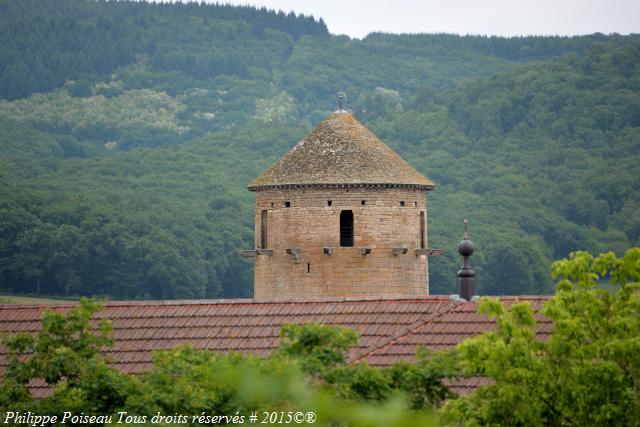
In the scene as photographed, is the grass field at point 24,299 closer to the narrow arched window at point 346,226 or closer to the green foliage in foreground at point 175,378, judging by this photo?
the narrow arched window at point 346,226

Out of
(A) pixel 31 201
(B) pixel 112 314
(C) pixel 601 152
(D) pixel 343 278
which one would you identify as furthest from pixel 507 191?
(B) pixel 112 314

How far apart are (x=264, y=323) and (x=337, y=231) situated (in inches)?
437

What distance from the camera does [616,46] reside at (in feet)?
410

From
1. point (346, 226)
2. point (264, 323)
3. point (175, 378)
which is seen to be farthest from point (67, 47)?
point (175, 378)

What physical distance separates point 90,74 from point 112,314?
157343mm

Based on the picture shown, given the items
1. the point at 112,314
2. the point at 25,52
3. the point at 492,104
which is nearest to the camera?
the point at 112,314

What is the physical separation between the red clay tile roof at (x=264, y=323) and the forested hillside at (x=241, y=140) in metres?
44.0

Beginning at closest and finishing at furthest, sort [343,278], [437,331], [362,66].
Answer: [437,331] < [343,278] < [362,66]

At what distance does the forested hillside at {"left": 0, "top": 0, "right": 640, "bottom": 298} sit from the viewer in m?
84.2

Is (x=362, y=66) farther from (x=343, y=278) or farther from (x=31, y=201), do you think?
(x=343, y=278)

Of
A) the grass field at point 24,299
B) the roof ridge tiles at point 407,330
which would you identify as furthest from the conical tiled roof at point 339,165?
the grass field at point 24,299

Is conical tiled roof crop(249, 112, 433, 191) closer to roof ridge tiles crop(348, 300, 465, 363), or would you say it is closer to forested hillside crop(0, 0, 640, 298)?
roof ridge tiles crop(348, 300, 465, 363)

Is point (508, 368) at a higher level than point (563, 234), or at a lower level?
higher

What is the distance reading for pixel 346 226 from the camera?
3603 cm
